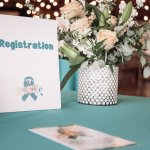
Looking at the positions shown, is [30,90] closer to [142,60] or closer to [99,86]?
[99,86]

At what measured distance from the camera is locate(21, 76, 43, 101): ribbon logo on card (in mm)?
1163

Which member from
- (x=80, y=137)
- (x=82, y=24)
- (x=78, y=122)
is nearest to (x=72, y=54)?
(x=82, y=24)

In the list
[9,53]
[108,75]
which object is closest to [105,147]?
[9,53]

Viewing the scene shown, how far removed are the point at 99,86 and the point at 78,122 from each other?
1.22 ft

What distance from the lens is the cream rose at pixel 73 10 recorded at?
1388 mm

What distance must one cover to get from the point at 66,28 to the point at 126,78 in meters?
6.58

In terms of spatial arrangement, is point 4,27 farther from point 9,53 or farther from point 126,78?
point 126,78

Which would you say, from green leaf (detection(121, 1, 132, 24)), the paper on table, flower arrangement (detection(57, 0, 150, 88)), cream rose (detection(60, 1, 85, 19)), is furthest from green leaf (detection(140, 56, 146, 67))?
the paper on table

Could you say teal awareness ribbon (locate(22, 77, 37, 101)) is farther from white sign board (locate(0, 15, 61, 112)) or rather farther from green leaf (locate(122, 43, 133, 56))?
green leaf (locate(122, 43, 133, 56))

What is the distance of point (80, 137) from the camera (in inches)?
32.8

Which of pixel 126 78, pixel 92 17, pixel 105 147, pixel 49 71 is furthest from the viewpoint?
pixel 126 78

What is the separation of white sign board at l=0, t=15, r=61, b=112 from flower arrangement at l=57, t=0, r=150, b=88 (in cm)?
14

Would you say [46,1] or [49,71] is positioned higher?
[46,1]

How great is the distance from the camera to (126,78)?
26.0 ft
